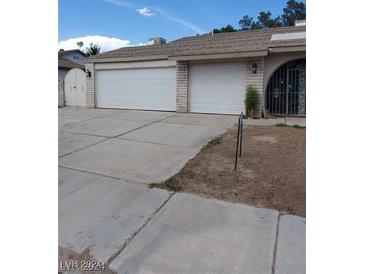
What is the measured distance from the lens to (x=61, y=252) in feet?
8.89

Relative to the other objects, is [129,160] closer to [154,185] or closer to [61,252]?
[154,185]

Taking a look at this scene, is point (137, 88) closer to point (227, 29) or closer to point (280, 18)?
point (227, 29)

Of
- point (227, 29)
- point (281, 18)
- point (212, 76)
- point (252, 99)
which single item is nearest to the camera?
point (252, 99)

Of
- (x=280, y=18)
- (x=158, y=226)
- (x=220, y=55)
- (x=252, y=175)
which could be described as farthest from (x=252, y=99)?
(x=280, y=18)

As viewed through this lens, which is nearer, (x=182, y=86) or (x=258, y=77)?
(x=258, y=77)

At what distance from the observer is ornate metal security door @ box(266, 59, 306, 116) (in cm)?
1105

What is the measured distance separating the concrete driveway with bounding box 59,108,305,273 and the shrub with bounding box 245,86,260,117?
6244 mm

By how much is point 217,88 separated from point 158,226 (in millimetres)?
9446

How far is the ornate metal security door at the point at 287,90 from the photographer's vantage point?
11.1 m

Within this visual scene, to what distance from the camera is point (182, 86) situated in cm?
1238

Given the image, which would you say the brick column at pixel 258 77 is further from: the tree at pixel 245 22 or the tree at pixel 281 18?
the tree at pixel 245 22

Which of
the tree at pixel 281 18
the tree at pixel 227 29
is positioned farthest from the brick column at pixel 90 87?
the tree at pixel 281 18

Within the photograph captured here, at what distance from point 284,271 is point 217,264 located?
0.56 m
